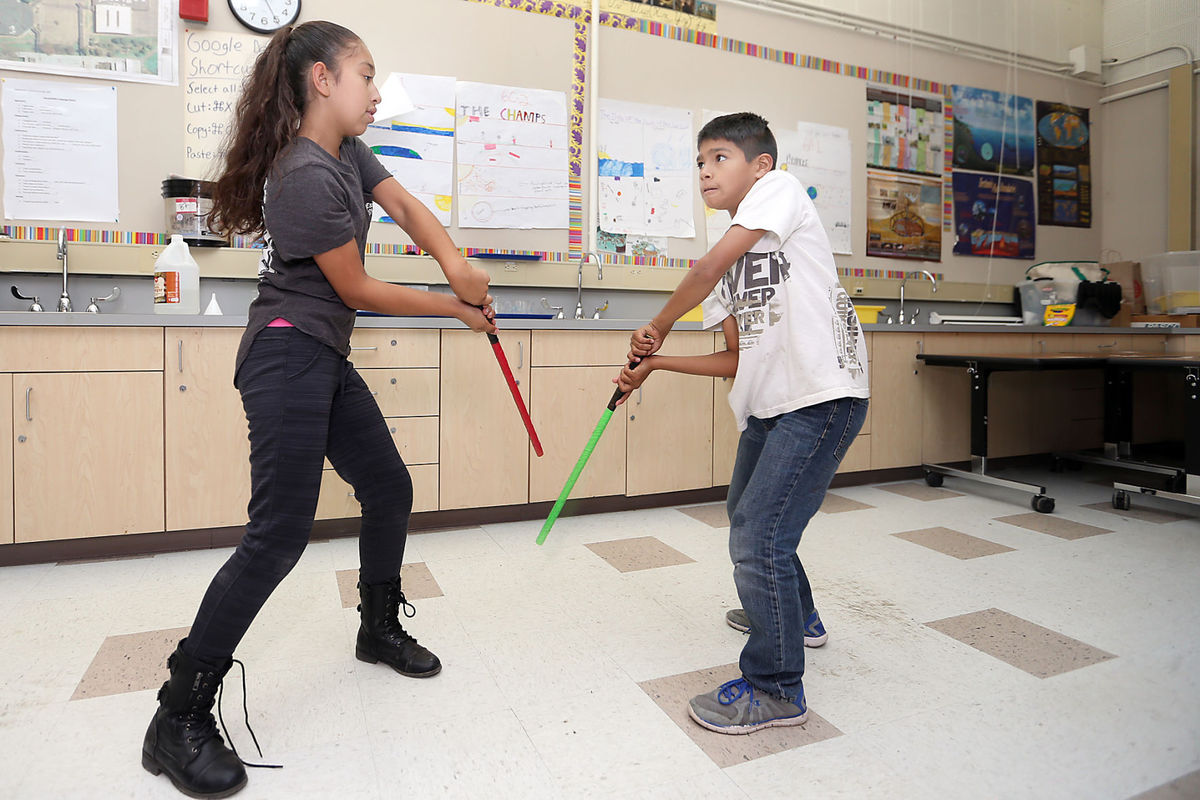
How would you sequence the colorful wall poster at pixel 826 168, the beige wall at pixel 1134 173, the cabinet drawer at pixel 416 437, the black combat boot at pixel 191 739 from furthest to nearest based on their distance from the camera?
1. the beige wall at pixel 1134 173
2. the colorful wall poster at pixel 826 168
3. the cabinet drawer at pixel 416 437
4. the black combat boot at pixel 191 739

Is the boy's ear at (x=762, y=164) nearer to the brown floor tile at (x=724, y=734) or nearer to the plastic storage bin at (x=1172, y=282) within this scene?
the brown floor tile at (x=724, y=734)

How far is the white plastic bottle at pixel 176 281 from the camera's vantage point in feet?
8.23

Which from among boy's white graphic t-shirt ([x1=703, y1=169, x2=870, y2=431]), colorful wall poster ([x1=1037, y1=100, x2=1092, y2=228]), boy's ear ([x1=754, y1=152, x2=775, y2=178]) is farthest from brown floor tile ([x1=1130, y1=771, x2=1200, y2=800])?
colorful wall poster ([x1=1037, y1=100, x2=1092, y2=228])

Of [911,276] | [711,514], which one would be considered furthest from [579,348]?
[911,276]

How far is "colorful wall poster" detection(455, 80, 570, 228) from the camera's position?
3213mm

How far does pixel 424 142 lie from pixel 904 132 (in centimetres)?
270

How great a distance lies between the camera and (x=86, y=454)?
2275 millimetres

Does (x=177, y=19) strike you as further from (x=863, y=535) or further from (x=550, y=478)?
(x=863, y=535)

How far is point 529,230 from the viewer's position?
10.9 feet

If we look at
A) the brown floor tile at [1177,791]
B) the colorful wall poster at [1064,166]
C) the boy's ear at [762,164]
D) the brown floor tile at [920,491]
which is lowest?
the brown floor tile at [1177,791]

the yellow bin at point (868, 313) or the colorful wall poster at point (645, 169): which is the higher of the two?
the colorful wall poster at point (645, 169)

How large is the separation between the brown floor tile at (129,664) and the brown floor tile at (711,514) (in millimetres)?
1781

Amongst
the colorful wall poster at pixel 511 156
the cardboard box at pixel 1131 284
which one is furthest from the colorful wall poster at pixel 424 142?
the cardboard box at pixel 1131 284

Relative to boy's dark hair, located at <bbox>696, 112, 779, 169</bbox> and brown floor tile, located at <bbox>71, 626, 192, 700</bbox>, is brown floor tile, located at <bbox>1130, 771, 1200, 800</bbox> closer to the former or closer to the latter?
boy's dark hair, located at <bbox>696, 112, 779, 169</bbox>
